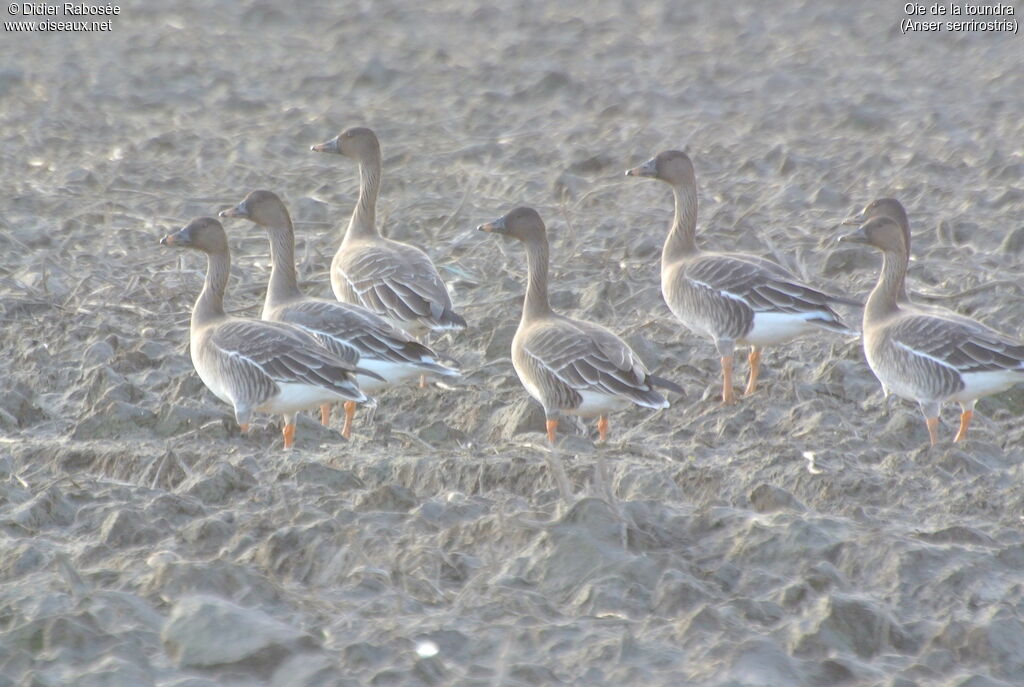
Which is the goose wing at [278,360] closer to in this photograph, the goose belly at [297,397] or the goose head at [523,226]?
the goose belly at [297,397]

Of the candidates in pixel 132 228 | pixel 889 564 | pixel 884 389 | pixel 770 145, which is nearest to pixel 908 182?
pixel 770 145

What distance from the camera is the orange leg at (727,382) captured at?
29.9ft

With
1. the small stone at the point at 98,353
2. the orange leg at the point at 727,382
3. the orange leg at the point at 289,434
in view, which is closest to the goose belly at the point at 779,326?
the orange leg at the point at 727,382

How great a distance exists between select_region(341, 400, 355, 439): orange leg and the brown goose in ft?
3.13

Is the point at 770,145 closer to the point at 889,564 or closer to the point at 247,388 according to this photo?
the point at 247,388

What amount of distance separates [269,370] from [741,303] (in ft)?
9.15

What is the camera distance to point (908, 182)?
1319 cm

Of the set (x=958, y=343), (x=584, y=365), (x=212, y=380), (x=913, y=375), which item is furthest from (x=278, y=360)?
(x=958, y=343)

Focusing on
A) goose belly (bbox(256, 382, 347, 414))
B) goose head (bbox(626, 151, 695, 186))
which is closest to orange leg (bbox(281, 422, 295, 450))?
goose belly (bbox(256, 382, 347, 414))

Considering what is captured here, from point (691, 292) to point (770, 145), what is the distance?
543 cm

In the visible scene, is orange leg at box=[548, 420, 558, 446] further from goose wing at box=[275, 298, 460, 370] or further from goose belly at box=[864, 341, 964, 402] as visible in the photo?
goose belly at box=[864, 341, 964, 402]

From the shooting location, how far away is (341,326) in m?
9.27

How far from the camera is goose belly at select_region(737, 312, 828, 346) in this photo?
30.2 feet

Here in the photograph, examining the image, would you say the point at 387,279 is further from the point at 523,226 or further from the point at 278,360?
the point at 278,360
